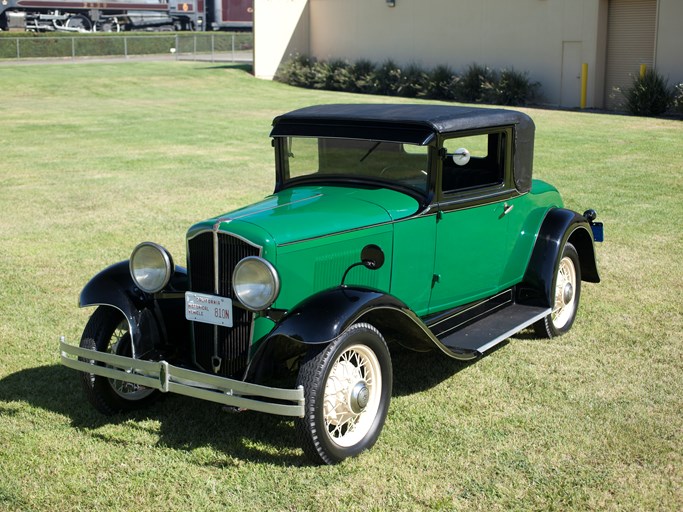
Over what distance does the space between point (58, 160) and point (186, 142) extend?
3054 millimetres

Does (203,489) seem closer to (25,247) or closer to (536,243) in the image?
(536,243)

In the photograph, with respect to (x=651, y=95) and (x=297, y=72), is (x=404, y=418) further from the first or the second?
(x=297, y=72)

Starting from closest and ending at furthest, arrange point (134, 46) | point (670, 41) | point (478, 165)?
point (478, 165) → point (670, 41) → point (134, 46)

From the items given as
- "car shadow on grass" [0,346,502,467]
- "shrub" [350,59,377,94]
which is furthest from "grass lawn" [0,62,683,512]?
"shrub" [350,59,377,94]

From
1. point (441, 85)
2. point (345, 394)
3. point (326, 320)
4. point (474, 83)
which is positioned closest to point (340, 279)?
point (326, 320)

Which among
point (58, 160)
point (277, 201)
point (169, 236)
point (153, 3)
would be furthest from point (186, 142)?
point (153, 3)

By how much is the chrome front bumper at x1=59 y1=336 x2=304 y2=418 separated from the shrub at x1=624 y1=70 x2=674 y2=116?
2037 cm

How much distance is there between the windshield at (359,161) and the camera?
5379 millimetres

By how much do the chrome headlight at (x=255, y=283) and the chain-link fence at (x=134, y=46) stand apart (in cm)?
3582

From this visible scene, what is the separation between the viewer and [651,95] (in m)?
22.4

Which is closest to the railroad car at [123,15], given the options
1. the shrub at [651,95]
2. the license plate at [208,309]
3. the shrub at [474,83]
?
the shrub at [474,83]

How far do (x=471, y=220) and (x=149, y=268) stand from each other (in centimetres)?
212

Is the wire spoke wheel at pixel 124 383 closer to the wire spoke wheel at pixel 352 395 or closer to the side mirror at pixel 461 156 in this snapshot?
the wire spoke wheel at pixel 352 395

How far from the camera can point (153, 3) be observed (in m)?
47.2
